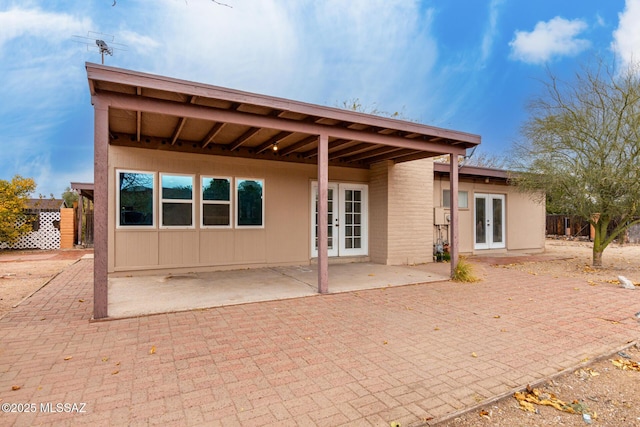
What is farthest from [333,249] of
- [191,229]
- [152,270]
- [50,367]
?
[50,367]

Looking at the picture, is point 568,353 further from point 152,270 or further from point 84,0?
point 152,270

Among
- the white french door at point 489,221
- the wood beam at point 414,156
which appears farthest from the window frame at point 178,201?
the white french door at point 489,221

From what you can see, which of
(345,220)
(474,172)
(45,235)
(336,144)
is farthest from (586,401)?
(45,235)

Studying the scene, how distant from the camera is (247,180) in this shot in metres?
7.95

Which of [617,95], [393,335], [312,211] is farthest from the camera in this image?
[312,211]

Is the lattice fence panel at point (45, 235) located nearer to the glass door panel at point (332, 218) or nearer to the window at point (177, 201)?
the window at point (177, 201)

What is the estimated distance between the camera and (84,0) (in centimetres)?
329

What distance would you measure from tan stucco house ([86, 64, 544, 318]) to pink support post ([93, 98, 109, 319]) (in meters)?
0.01

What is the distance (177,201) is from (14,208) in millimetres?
10085

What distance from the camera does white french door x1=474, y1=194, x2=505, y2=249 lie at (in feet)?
36.7

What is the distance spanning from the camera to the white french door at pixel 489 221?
11180 mm

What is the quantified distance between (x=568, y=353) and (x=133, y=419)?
375cm

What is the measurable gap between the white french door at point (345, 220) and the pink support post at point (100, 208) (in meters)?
5.11

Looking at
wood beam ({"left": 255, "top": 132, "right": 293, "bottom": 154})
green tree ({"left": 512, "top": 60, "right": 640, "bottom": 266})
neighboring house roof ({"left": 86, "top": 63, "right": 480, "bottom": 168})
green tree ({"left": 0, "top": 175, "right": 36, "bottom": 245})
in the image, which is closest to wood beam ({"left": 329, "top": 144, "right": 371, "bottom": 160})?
neighboring house roof ({"left": 86, "top": 63, "right": 480, "bottom": 168})
